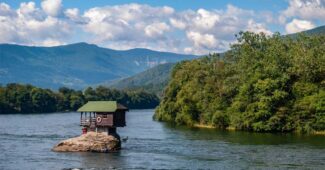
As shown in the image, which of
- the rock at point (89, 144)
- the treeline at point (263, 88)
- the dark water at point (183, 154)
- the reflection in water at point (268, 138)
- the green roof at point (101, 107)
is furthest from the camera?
the treeline at point (263, 88)

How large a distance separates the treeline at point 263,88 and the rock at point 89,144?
138 feet

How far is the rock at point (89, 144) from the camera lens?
74.1m

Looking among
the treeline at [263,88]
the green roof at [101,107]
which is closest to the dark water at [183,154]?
the green roof at [101,107]

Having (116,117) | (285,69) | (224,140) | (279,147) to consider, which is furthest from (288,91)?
(116,117)

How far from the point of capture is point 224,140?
90.6 m

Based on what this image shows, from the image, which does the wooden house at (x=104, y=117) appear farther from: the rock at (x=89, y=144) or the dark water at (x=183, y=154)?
the dark water at (x=183, y=154)

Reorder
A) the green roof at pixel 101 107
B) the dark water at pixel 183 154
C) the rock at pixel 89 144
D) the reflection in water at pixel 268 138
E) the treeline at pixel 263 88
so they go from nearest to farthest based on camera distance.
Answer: the dark water at pixel 183 154 < the rock at pixel 89 144 < the green roof at pixel 101 107 < the reflection in water at pixel 268 138 < the treeline at pixel 263 88

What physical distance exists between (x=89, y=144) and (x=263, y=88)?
46011mm

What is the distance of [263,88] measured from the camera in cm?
10788

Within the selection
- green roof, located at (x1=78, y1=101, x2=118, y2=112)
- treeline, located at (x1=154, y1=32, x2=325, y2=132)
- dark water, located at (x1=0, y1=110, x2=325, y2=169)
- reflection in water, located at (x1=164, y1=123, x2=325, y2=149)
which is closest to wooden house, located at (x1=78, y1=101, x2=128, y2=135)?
green roof, located at (x1=78, y1=101, x2=118, y2=112)

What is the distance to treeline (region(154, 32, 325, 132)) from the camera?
108m

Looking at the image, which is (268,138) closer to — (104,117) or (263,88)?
(263,88)

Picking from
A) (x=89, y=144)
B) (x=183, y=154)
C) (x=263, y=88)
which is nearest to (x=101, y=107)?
(x=89, y=144)

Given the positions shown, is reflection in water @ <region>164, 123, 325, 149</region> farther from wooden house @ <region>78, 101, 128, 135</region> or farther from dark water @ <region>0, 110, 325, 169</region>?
wooden house @ <region>78, 101, 128, 135</region>
